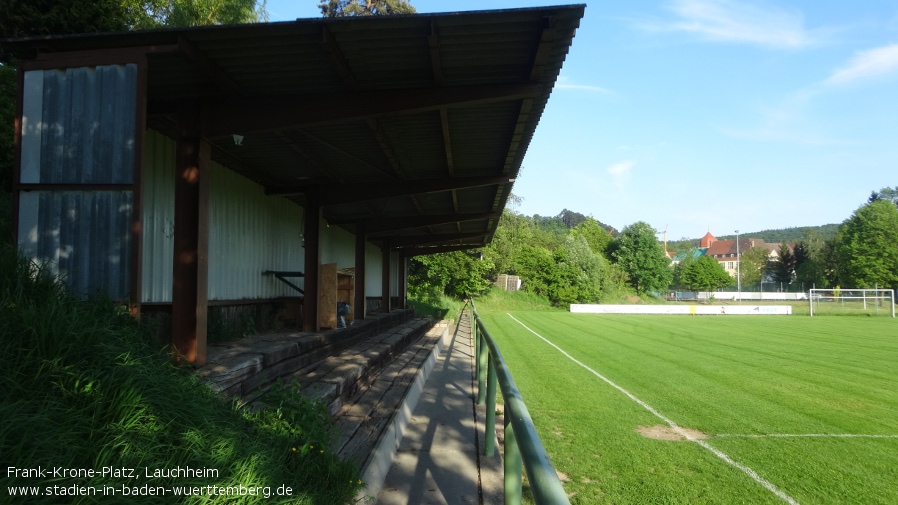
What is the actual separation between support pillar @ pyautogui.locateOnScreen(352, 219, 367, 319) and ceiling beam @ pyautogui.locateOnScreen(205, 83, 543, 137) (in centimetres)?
958

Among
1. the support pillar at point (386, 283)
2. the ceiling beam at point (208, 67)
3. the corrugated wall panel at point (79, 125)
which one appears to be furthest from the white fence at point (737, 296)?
A: the corrugated wall panel at point (79, 125)

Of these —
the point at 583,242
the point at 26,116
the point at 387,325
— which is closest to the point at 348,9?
the point at 387,325

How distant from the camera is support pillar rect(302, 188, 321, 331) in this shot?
10.8 m

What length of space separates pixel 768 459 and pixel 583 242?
57582 mm

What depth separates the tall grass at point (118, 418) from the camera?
268 cm

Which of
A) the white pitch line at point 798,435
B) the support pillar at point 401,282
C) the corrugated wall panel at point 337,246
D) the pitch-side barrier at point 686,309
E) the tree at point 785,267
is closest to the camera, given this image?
the white pitch line at point 798,435

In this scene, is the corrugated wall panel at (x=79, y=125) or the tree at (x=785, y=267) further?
the tree at (x=785, y=267)

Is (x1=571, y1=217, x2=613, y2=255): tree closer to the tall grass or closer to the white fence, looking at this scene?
the white fence

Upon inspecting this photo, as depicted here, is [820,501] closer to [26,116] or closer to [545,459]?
[545,459]

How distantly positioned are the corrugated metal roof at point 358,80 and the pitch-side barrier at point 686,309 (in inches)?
1714

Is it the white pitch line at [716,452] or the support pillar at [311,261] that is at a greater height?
the support pillar at [311,261]

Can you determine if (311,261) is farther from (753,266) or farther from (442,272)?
(753,266)

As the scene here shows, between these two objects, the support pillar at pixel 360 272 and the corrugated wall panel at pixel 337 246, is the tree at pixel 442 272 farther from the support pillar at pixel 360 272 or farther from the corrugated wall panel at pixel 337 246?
the support pillar at pixel 360 272

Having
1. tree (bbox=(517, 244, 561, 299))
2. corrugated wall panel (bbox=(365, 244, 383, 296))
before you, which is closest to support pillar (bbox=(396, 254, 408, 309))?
corrugated wall panel (bbox=(365, 244, 383, 296))
